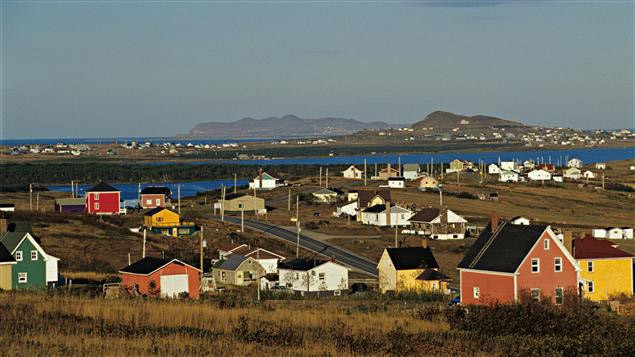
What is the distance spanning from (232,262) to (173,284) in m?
12.5

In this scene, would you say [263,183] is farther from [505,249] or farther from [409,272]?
[505,249]

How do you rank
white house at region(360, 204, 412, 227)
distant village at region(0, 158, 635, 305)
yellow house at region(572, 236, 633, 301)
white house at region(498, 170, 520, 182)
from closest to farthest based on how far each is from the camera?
distant village at region(0, 158, 635, 305), yellow house at region(572, 236, 633, 301), white house at region(360, 204, 412, 227), white house at region(498, 170, 520, 182)

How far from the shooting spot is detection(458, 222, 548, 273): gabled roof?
123 feet

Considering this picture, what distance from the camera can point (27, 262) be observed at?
43.4 meters

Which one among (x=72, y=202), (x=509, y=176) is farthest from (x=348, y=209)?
(x=509, y=176)

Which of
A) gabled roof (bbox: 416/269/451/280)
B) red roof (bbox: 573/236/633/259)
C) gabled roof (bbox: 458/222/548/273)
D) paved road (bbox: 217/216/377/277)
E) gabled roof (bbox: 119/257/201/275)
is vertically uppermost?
gabled roof (bbox: 458/222/548/273)

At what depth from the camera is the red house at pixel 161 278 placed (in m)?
42.2

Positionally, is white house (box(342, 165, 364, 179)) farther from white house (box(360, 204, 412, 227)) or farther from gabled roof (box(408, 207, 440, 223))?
gabled roof (box(408, 207, 440, 223))

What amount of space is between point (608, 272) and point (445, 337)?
2850 centimetres

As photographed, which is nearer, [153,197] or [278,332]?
[278,332]

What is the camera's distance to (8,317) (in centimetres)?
1853

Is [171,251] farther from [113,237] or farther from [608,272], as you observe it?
[608,272]

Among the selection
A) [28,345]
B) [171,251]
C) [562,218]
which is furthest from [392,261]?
[562,218]

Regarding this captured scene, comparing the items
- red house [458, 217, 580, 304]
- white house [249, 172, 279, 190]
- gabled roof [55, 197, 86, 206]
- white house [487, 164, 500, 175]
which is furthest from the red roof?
white house [487, 164, 500, 175]
